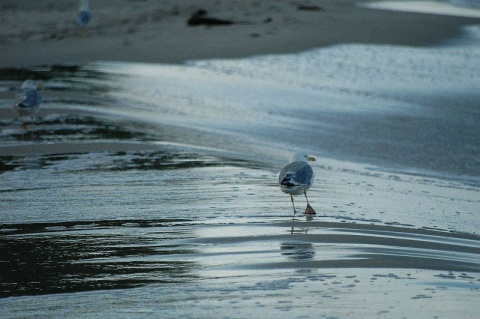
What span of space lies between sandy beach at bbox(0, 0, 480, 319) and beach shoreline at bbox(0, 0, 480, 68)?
13 cm

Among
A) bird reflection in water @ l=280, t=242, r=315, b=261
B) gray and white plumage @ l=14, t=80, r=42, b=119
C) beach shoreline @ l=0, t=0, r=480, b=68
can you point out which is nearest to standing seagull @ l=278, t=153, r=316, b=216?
bird reflection in water @ l=280, t=242, r=315, b=261

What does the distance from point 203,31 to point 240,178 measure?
11.8 m

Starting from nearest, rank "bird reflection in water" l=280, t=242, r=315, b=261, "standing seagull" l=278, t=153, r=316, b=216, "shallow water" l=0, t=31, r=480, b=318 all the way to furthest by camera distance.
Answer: "shallow water" l=0, t=31, r=480, b=318 < "bird reflection in water" l=280, t=242, r=315, b=261 < "standing seagull" l=278, t=153, r=316, b=216

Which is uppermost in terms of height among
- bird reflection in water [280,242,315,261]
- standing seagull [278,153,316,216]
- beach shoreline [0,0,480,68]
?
beach shoreline [0,0,480,68]

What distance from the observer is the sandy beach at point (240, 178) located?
4789mm

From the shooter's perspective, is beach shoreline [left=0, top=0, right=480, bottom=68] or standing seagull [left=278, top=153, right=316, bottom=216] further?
beach shoreline [left=0, top=0, right=480, bottom=68]

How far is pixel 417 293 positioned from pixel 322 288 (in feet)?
1.64

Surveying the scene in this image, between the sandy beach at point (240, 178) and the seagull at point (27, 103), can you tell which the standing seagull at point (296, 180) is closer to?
the sandy beach at point (240, 178)

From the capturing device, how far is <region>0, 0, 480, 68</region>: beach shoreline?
1703cm

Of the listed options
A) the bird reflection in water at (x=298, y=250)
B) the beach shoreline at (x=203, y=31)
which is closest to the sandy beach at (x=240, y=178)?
the bird reflection in water at (x=298, y=250)

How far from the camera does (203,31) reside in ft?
62.6

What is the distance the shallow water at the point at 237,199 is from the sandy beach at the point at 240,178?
0.02m

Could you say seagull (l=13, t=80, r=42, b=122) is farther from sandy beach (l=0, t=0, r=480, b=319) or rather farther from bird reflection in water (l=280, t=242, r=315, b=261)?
bird reflection in water (l=280, t=242, r=315, b=261)

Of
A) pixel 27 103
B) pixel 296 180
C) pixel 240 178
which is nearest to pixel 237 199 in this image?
pixel 296 180
